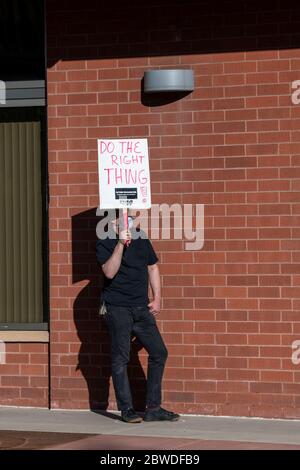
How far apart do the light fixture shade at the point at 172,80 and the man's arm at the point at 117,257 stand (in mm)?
1519

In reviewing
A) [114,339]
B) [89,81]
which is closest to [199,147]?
[89,81]

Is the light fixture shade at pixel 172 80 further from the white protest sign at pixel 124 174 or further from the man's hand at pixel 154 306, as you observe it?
the man's hand at pixel 154 306

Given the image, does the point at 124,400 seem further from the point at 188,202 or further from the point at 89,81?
the point at 89,81

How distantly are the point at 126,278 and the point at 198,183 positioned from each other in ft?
3.96

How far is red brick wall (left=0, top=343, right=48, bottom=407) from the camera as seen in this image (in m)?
11.8

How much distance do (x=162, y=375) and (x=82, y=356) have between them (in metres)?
0.96

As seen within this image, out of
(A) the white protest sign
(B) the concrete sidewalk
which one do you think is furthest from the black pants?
(A) the white protest sign

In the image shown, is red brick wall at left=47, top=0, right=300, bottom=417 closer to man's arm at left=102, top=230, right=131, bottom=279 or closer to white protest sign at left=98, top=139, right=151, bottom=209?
white protest sign at left=98, top=139, right=151, bottom=209

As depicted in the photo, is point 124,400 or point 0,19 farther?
point 0,19

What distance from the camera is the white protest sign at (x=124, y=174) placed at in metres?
10.7

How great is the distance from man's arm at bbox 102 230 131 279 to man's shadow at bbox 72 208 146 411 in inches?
34.0

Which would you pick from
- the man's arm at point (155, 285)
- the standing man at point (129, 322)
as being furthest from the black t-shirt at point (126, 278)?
the man's arm at point (155, 285)

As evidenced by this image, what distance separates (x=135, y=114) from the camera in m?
11.5

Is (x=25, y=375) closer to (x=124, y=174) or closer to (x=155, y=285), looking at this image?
(x=155, y=285)
